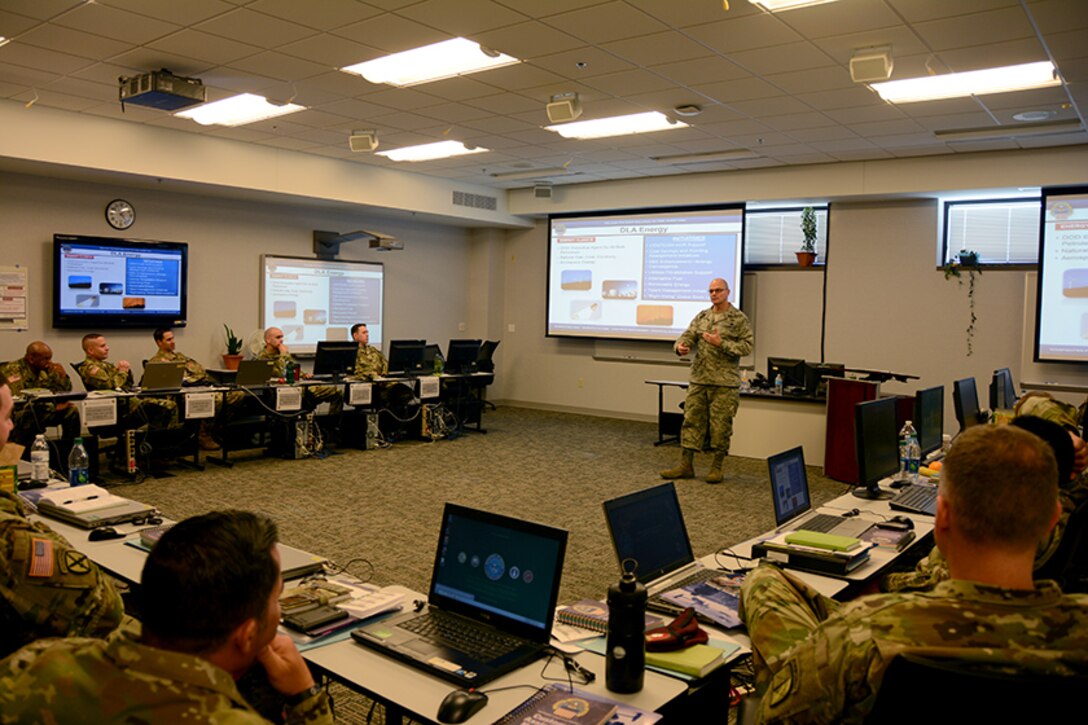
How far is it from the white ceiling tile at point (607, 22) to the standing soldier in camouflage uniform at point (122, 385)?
Result: 177 inches

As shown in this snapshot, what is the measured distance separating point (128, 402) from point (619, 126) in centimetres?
487

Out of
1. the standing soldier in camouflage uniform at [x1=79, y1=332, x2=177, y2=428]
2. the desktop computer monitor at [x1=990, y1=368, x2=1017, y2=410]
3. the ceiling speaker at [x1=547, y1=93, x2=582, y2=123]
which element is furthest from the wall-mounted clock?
the desktop computer monitor at [x1=990, y1=368, x2=1017, y2=410]

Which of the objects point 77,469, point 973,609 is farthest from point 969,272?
point 77,469

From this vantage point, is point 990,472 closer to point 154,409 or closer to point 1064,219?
point 154,409

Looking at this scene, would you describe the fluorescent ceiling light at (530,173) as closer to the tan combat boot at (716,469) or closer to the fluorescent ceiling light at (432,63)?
the fluorescent ceiling light at (432,63)

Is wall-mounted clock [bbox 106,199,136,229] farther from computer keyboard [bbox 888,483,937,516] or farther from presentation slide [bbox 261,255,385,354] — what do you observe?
computer keyboard [bbox 888,483,937,516]

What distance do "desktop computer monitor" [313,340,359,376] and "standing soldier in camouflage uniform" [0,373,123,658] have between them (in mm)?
6134

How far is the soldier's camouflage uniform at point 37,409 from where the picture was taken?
6090 millimetres

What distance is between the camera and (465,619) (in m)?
2.13

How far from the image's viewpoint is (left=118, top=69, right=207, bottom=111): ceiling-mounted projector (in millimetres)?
5613

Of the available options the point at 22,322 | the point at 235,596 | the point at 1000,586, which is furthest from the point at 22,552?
the point at 22,322

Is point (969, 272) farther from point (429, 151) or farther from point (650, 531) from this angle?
point (650, 531)

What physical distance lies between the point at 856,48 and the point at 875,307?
176 inches

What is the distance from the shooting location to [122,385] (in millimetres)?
7109
